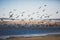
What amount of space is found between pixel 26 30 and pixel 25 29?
0.02 metres

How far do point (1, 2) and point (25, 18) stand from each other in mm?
368

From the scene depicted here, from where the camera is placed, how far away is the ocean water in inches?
53.2

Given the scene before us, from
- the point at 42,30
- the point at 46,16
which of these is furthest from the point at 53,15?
the point at 42,30

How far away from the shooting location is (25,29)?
1.38 m

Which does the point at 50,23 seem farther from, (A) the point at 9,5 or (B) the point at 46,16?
(A) the point at 9,5

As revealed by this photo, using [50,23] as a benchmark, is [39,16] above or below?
above

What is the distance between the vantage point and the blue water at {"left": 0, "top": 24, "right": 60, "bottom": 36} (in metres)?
1.35

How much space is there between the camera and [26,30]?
1391mm

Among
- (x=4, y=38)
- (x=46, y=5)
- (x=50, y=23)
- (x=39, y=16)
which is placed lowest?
(x=4, y=38)

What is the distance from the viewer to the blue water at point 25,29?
4.43 ft

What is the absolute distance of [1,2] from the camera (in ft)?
4.37

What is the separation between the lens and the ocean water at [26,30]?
4.43 ft

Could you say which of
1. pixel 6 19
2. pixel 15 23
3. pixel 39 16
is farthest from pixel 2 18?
pixel 39 16

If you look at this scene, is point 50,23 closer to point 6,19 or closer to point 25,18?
point 25,18
